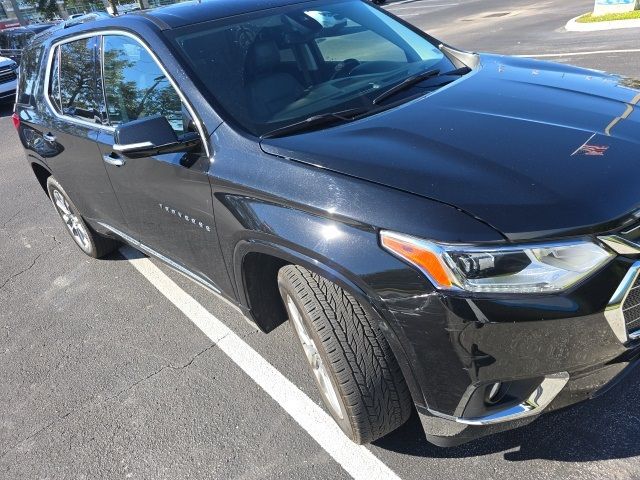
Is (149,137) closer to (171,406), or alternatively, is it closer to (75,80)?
(171,406)

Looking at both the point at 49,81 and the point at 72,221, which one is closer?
the point at 49,81

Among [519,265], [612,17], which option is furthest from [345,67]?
[612,17]

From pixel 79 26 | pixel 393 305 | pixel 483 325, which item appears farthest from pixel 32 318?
pixel 483 325

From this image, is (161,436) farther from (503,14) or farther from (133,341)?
(503,14)

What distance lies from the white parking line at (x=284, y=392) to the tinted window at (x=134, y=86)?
4.32ft

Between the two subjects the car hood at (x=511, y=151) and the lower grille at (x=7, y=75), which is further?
the lower grille at (x=7, y=75)

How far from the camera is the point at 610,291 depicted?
171 cm

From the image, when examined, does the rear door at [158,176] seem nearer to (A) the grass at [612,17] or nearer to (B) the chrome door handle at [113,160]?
(B) the chrome door handle at [113,160]

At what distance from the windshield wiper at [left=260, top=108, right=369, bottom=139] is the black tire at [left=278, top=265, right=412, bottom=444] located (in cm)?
61

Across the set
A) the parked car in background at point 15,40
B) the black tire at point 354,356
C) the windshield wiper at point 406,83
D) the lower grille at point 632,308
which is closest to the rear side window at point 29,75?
the windshield wiper at point 406,83

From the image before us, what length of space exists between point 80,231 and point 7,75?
10.8 m

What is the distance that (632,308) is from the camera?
1.78 m

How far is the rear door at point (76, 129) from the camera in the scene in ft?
11.2

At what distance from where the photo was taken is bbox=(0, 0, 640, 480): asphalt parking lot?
231 cm
